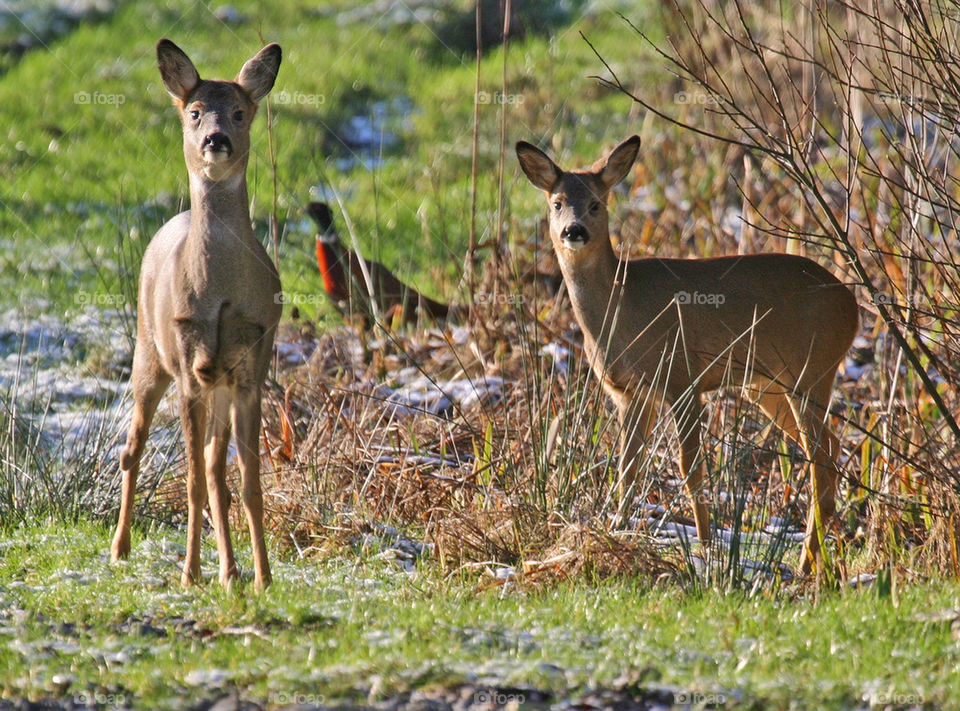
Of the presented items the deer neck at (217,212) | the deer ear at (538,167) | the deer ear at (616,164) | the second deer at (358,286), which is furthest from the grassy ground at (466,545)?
the deer neck at (217,212)

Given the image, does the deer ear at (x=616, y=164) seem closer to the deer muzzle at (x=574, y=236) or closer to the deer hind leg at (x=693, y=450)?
the deer muzzle at (x=574, y=236)

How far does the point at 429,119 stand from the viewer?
51.8 ft

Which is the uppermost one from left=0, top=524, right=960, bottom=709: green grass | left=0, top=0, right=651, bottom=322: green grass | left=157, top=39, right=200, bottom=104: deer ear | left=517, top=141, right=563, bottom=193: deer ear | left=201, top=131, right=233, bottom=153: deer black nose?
left=0, top=0, right=651, bottom=322: green grass

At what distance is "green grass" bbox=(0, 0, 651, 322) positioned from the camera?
11492 mm

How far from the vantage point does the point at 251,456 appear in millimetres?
5207

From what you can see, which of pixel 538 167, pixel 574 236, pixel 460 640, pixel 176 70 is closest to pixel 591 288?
pixel 574 236

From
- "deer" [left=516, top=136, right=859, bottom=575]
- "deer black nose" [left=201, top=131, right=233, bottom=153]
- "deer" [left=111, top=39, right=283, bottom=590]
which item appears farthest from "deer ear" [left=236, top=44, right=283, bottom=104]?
"deer" [left=516, top=136, right=859, bottom=575]

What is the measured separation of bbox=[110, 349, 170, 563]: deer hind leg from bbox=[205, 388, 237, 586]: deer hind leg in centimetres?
52

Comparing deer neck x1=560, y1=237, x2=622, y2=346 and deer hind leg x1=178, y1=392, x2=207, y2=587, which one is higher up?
deer neck x1=560, y1=237, x2=622, y2=346

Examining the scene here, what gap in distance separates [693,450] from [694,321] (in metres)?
0.64

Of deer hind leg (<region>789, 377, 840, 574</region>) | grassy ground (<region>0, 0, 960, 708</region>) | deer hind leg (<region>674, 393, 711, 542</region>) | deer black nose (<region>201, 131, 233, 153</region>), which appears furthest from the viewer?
deer hind leg (<region>789, 377, 840, 574</region>)

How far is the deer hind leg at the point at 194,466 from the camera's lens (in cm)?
525

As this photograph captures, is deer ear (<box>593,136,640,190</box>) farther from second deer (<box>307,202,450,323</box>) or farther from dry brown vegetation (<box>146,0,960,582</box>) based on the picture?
second deer (<box>307,202,450,323</box>)

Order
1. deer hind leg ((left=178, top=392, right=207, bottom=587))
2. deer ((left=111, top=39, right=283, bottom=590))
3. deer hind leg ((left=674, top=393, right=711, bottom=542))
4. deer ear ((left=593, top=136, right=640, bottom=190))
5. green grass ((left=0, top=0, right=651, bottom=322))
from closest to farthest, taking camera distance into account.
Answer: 1. deer ((left=111, top=39, right=283, bottom=590))
2. deer hind leg ((left=178, top=392, right=207, bottom=587))
3. deer hind leg ((left=674, top=393, right=711, bottom=542))
4. deer ear ((left=593, top=136, right=640, bottom=190))
5. green grass ((left=0, top=0, right=651, bottom=322))
